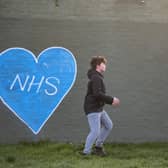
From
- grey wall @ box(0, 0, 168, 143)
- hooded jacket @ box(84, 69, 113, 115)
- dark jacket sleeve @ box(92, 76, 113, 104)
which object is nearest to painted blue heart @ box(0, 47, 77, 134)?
grey wall @ box(0, 0, 168, 143)

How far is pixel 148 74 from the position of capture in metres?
10.8

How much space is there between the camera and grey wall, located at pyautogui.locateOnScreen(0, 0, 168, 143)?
10406mm

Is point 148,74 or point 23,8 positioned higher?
point 23,8

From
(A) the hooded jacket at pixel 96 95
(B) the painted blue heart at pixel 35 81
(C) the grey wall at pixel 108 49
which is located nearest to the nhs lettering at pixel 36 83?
(B) the painted blue heart at pixel 35 81

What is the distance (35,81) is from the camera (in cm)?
1040

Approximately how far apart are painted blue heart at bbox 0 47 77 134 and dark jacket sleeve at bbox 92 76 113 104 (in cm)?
155

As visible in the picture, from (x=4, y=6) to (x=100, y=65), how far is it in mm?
2380

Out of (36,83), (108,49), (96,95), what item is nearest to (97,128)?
(96,95)

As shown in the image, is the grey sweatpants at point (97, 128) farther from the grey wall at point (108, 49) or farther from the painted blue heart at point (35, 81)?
the painted blue heart at point (35, 81)

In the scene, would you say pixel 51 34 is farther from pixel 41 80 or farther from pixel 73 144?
pixel 73 144

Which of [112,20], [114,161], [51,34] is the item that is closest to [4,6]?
[51,34]

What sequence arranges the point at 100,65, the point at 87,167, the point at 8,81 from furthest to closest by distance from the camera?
the point at 8,81, the point at 100,65, the point at 87,167

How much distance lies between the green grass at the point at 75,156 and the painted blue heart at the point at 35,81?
1.96 ft

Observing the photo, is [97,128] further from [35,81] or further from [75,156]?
[35,81]
